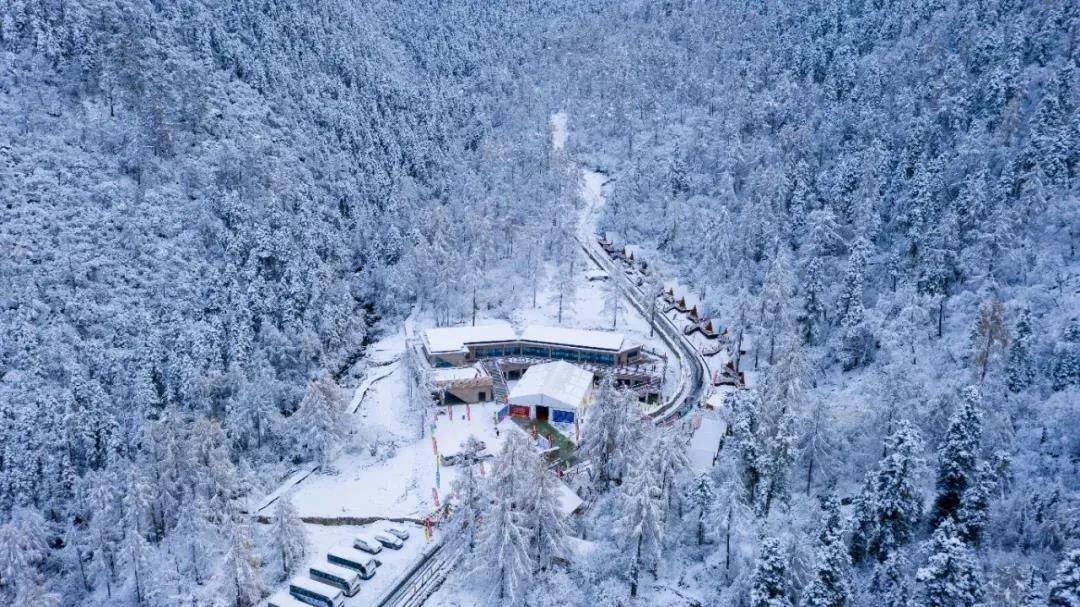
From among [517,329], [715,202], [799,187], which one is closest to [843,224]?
[799,187]

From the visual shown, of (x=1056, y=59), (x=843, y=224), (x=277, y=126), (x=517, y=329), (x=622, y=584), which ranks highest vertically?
(x=1056, y=59)

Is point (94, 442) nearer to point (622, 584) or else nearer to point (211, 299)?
point (211, 299)

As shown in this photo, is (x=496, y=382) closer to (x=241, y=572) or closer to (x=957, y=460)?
(x=241, y=572)

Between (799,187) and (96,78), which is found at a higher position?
(96,78)

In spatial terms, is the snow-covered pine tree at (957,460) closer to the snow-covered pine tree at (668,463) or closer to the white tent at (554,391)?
the snow-covered pine tree at (668,463)

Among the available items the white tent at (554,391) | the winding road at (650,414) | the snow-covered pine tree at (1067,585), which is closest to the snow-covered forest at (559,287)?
the snow-covered pine tree at (1067,585)

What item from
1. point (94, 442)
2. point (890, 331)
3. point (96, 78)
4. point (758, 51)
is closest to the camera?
point (94, 442)

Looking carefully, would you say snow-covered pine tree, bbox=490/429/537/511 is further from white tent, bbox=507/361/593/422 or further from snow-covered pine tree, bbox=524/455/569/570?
white tent, bbox=507/361/593/422

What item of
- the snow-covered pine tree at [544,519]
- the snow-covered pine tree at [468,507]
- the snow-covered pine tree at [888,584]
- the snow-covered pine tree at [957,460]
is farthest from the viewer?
the snow-covered pine tree at [468,507]
